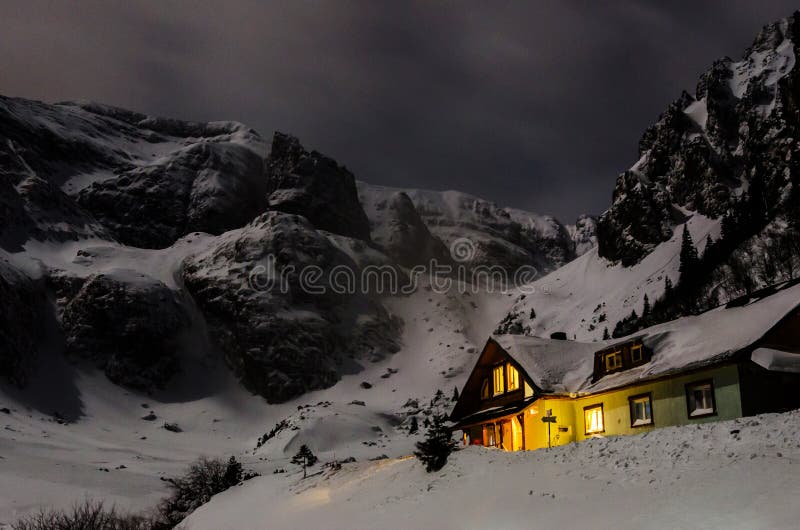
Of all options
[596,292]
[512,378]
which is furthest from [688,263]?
[512,378]

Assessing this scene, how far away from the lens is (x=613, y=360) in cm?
3209

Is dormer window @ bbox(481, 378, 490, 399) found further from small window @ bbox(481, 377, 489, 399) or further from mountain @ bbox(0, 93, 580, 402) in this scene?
mountain @ bbox(0, 93, 580, 402)

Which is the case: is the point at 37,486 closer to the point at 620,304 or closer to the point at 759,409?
the point at 759,409

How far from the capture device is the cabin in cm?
2381

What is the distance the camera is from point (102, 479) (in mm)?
62062

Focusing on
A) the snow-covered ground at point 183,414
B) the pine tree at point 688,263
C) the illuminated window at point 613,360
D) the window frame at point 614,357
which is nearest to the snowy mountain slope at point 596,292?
the pine tree at point 688,263

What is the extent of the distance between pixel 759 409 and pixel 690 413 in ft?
9.13

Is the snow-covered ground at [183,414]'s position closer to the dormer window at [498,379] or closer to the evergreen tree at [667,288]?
the dormer window at [498,379]

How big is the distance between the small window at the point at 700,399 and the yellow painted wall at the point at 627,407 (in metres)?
0.17

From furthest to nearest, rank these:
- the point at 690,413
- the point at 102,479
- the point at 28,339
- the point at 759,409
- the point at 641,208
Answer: the point at 641,208
the point at 28,339
the point at 102,479
the point at 690,413
the point at 759,409

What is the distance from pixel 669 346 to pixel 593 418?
5.08 m

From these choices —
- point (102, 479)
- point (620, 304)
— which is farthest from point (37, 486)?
point (620, 304)

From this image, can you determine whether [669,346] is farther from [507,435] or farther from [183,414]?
[183,414]

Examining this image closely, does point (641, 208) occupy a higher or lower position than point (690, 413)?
higher
